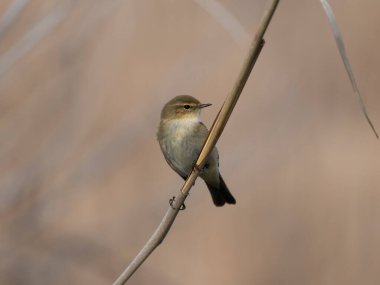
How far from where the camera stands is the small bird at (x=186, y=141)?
3.03 meters

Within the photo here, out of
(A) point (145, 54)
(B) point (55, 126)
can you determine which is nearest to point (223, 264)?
(A) point (145, 54)

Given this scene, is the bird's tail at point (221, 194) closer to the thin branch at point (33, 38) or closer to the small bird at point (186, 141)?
the small bird at point (186, 141)

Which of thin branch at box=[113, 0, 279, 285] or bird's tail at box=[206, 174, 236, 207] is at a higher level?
bird's tail at box=[206, 174, 236, 207]

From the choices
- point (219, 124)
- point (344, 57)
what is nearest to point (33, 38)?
point (219, 124)

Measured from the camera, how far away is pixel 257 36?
4.63 ft

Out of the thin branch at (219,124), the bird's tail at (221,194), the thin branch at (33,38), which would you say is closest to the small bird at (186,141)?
the bird's tail at (221,194)

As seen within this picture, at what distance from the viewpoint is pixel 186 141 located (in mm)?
3041

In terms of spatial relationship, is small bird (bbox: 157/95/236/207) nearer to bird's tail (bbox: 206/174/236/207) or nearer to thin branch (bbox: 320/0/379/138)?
bird's tail (bbox: 206/174/236/207)

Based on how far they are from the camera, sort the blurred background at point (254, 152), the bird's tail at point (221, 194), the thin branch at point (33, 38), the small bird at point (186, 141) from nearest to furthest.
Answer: the thin branch at point (33, 38), the small bird at point (186, 141), the bird's tail at point (221, 194), the blurred background at point (254, 152)

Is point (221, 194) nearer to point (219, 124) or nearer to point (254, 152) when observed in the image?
point (254, 152)

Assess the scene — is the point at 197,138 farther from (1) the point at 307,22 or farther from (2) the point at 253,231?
(1) the point at 307,22

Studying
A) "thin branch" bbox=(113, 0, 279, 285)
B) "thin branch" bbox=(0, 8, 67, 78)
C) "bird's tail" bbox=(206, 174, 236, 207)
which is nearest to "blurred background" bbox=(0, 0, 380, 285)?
"bird's tail" bbox=(206, 174, 236, 207)

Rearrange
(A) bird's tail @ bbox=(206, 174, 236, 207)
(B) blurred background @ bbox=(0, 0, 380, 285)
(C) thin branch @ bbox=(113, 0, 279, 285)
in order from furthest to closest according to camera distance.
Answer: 1. (B) blurred background @ bbox=(0, 0, 380, 285)
2. (A) bird's tail @ bbox=(206, 174, 236, 207)
3. (C) thin branch @ bbox=(113, 0, 279, 285)

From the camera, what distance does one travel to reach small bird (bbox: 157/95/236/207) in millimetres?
3033
